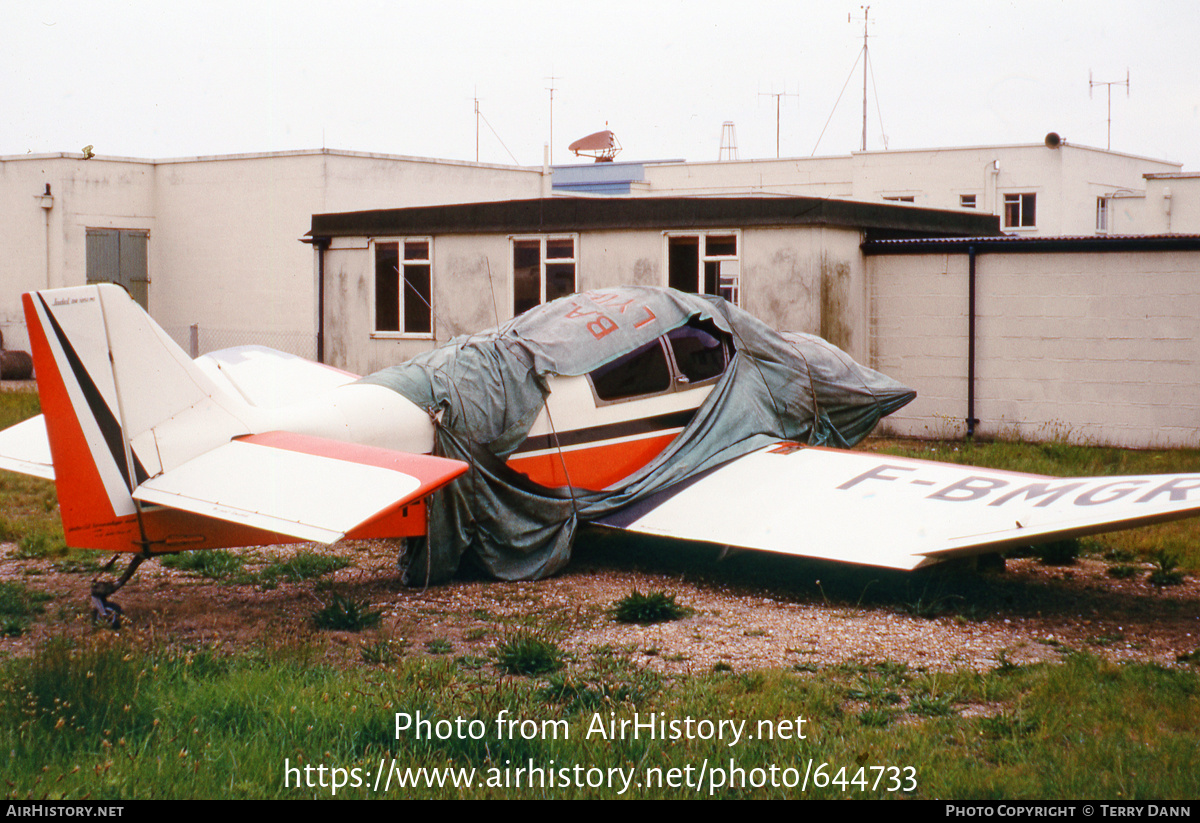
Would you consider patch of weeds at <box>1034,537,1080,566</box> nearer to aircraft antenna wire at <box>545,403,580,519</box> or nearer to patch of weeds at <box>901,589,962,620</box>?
patch of weeds at <box>901,589,962,620</box>

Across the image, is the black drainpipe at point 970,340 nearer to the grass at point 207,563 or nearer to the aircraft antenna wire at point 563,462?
the aircraft antenna wire at point 563,462

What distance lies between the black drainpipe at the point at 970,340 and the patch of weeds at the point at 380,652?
10.6 metres

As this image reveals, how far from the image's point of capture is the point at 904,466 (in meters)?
8.24

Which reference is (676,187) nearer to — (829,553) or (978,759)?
(829,553)

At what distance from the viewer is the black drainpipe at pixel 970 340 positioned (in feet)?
48.7

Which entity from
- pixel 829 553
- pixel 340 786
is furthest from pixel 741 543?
pixel 340 786

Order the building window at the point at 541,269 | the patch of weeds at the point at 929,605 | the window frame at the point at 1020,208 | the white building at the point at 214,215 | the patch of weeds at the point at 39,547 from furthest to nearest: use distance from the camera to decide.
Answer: the window frame at the point at 1020,208, the white building at the point at 214,215, the building window at the point at 541,269, the patch of weeds at the point at 39,547, the patch of weeds at the point at 929,605

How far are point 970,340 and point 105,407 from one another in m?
11.6

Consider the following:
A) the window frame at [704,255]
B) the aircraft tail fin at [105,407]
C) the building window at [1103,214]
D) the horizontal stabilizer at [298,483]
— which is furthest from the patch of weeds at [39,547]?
the building window at [1103,214]

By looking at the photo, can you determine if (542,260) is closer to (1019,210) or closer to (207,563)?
(207,563)

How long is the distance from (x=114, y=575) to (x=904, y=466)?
5.80m

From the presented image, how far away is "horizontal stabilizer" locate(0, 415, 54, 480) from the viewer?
7453 mm

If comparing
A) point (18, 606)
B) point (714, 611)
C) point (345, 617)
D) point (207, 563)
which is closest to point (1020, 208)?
point (714, 611)

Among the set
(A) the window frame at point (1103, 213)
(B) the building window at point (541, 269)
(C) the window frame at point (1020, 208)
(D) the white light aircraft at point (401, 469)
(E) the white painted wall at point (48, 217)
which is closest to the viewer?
(D) the white light aircraft at point (401, 469)
